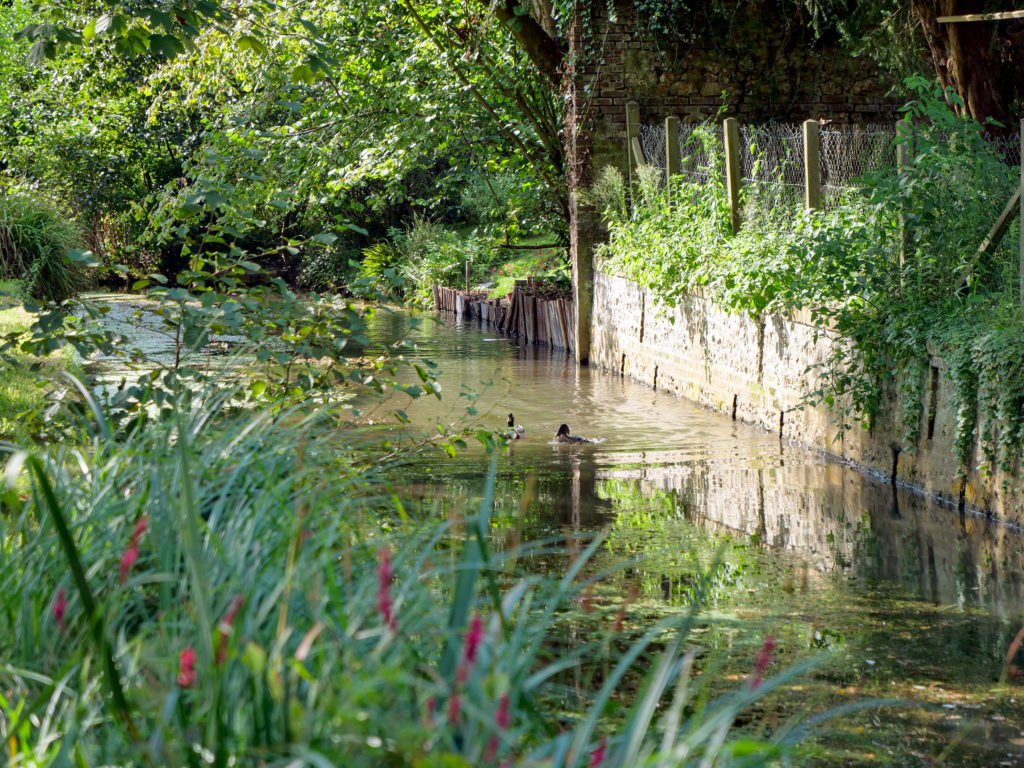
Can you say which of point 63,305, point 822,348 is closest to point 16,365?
point 63,305

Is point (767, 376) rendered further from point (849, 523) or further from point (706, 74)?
point (706, 74)

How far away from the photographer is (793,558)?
6.10 meters

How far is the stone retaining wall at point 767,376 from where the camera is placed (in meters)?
7.17

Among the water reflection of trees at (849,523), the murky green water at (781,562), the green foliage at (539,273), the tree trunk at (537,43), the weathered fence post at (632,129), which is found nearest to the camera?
the murky green water at (781,562)

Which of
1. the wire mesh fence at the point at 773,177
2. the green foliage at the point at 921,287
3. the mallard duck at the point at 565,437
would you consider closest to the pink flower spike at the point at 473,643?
the green foliage at the point at 921,287

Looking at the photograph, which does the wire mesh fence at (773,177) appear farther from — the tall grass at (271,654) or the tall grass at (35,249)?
the tall grass at (35,249)

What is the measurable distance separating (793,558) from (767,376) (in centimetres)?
391

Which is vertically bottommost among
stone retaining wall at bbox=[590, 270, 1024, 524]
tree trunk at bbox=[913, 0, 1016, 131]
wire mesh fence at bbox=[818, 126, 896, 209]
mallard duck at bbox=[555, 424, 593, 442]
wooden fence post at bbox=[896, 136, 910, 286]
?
mallard duck at bbox=[555, 424, 593, 442]

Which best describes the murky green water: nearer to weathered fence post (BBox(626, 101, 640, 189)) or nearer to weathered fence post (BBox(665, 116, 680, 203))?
weathered fence post (BBox(665, 116, 680, 203))

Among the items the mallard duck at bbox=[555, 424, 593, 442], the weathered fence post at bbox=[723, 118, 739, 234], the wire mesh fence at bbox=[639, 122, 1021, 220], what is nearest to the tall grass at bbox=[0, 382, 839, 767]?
the mallard duck at bbox=[555, 424, 593, 442]

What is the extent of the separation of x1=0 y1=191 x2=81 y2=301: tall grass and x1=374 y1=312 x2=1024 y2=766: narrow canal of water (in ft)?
21.1

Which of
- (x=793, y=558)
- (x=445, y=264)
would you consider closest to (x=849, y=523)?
(x=793, y=558)

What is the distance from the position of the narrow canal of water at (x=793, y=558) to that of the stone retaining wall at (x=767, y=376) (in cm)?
16

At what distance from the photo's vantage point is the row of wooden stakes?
16703mm
